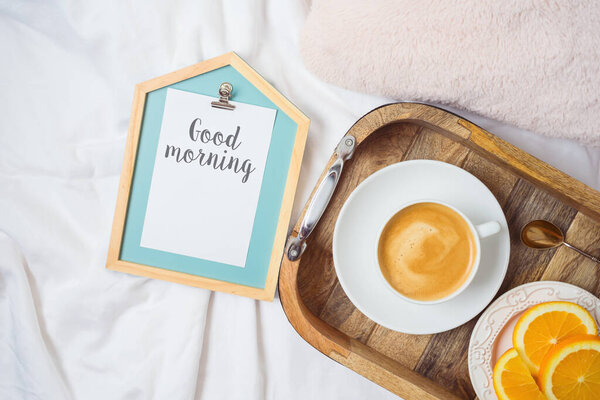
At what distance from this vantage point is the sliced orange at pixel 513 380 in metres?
0.59

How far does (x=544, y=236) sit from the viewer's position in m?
0.67

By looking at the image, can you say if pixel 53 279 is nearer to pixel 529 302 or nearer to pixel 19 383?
pixel 19 383

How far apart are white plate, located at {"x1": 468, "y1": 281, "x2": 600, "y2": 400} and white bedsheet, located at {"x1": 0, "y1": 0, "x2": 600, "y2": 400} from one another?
0.19 metres

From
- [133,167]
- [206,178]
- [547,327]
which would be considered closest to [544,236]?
[547,327]

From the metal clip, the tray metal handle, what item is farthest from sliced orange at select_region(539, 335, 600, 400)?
the metal clip

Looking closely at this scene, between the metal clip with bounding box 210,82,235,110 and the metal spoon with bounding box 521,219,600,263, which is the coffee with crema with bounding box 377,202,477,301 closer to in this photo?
the metal spoon with bounding box 521,219,600,263

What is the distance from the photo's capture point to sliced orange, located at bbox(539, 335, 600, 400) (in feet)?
1.92

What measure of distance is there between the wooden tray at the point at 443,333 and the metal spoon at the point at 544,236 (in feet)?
0.05

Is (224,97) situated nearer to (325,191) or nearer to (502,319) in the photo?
(325,191)

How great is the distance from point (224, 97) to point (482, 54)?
1.39ft

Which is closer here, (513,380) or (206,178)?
(513,380)

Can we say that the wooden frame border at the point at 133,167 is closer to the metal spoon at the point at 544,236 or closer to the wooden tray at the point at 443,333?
the wooden tray at the point at 443,333

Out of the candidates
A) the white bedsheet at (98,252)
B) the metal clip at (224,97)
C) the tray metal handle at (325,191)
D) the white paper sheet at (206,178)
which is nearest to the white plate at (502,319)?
the white bedsheet at (98,252)

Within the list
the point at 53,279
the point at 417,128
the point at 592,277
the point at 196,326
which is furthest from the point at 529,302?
the point at 53,279
